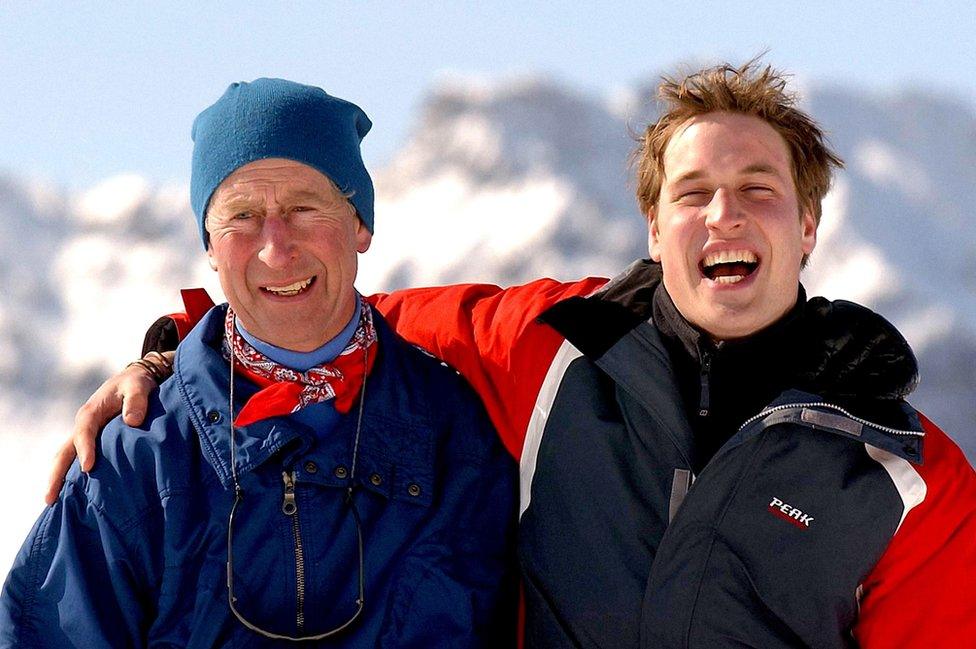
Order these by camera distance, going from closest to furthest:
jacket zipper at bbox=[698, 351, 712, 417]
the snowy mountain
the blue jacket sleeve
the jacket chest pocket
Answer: the blue jacket sleeve, the jacket chest pocket, jacket zipper at bbox=[698, 351, 712, 417], the snowy mountain

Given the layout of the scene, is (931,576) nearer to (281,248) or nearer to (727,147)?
(727,147)

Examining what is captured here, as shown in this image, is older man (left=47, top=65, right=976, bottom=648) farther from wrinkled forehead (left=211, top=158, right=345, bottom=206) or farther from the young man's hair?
wrinkled forehead (left=211, top=158, right=345, bottom=206)

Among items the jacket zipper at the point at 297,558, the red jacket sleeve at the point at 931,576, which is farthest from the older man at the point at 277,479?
the red jacket sleeve at the point at 931,576

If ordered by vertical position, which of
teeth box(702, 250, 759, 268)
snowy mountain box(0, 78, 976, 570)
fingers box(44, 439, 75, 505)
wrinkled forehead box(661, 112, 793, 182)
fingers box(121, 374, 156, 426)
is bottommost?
fingers box(44, 439, 75, 505)

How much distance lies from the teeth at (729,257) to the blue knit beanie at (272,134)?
914 mm

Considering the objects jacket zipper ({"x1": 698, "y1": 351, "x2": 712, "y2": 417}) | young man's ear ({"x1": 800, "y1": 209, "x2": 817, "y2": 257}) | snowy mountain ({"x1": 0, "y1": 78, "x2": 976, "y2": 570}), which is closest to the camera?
jacket zipper ({"x1": 698, "y1": 351, "x2": 712, "y2": 417})

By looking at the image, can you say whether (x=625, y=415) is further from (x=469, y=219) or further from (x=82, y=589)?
(x=469, y=219)

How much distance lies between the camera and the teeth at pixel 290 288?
3.05 metres

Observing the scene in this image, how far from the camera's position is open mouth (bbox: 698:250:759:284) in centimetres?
321

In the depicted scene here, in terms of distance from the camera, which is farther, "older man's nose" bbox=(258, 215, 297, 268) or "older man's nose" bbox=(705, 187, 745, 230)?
"older man's nose" bbox=(705, 187, 745, 230)

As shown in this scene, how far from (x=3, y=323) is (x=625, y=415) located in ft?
215

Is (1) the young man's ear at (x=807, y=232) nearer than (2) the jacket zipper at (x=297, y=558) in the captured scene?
No

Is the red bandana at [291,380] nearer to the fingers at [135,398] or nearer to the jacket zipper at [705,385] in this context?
the fingers at [135,398]

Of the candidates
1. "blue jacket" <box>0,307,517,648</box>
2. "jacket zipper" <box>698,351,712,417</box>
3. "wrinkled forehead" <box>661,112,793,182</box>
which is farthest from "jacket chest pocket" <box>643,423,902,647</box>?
"wrinkled forehead" <box>661,112,793,182</box>
